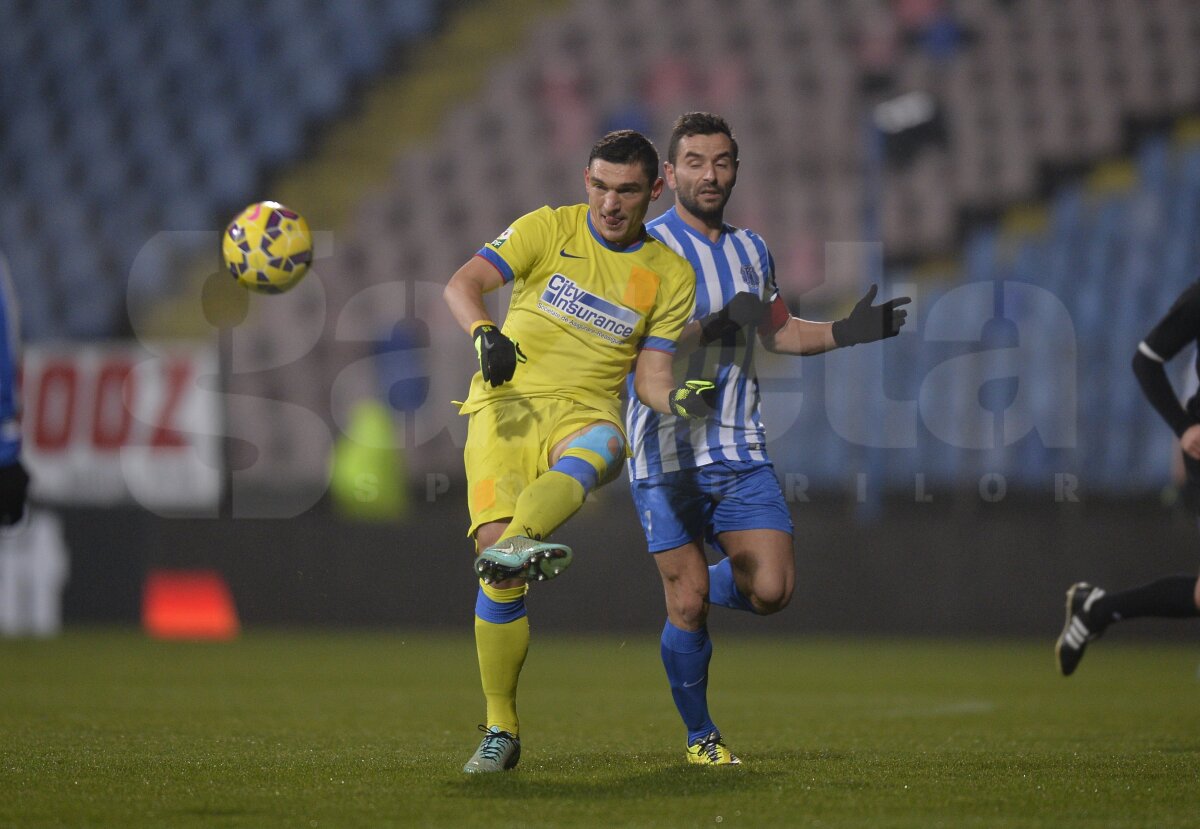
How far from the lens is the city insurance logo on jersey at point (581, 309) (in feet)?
15.4

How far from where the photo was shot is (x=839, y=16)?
1400 cm

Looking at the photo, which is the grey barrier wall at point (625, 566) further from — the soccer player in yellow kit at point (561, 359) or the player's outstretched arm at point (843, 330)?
the soccer player in yellow kit at point (561, 359)

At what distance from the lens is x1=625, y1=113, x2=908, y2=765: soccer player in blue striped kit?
483cm

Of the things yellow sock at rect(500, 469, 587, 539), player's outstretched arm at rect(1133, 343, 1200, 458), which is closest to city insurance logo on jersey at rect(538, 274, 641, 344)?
yellow sock at rect(500, 469, 587, 539)

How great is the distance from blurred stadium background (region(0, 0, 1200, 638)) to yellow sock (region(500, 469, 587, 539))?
6592 millimetres

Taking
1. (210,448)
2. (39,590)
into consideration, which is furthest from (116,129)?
(39,590)

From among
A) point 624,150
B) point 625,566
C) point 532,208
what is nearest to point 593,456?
point 624,150

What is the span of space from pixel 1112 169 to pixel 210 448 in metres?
7.72

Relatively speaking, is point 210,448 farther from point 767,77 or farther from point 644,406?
point 644,406

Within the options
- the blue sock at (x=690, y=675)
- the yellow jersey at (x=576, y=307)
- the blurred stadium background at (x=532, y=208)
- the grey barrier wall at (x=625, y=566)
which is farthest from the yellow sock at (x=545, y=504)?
the blurred stadium background at (x=532, y=208)

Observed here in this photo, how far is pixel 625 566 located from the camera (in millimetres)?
11008

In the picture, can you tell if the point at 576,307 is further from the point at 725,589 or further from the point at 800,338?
the point at 725,589

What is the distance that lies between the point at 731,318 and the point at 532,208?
343 inches

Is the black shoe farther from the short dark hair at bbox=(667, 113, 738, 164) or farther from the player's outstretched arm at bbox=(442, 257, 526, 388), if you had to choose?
the player's outstretched arm at bbox=(442, 257, 526, 388)
